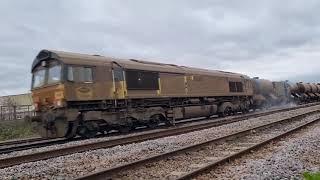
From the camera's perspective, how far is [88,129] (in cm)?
1647

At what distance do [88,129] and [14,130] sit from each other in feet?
29.6

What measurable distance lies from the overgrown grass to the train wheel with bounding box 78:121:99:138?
6749 mm

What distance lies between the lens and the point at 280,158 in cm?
959

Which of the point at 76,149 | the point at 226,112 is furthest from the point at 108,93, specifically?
the point at 226,112

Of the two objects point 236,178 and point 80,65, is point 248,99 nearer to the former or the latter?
point 80,65

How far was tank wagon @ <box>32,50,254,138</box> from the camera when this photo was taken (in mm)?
15836

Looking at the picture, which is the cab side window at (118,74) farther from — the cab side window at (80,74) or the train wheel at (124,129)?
the train wheel at (124,129)

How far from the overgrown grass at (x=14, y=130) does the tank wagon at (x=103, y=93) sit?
6331 millimetres

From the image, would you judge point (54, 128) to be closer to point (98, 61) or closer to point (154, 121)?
point (98, 61)

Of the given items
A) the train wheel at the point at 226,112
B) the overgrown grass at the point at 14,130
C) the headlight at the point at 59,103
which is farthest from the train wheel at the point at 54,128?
the train wheel at the point at 226,112

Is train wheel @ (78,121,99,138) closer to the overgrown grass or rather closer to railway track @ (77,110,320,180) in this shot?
railway track @ (77,110,320,180)

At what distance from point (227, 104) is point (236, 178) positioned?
2084cm

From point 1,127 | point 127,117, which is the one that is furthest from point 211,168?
point 1,127

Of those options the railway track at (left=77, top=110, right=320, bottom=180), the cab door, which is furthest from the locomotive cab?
the railway track at (left=77, top=110, right=320, bottom=180)
